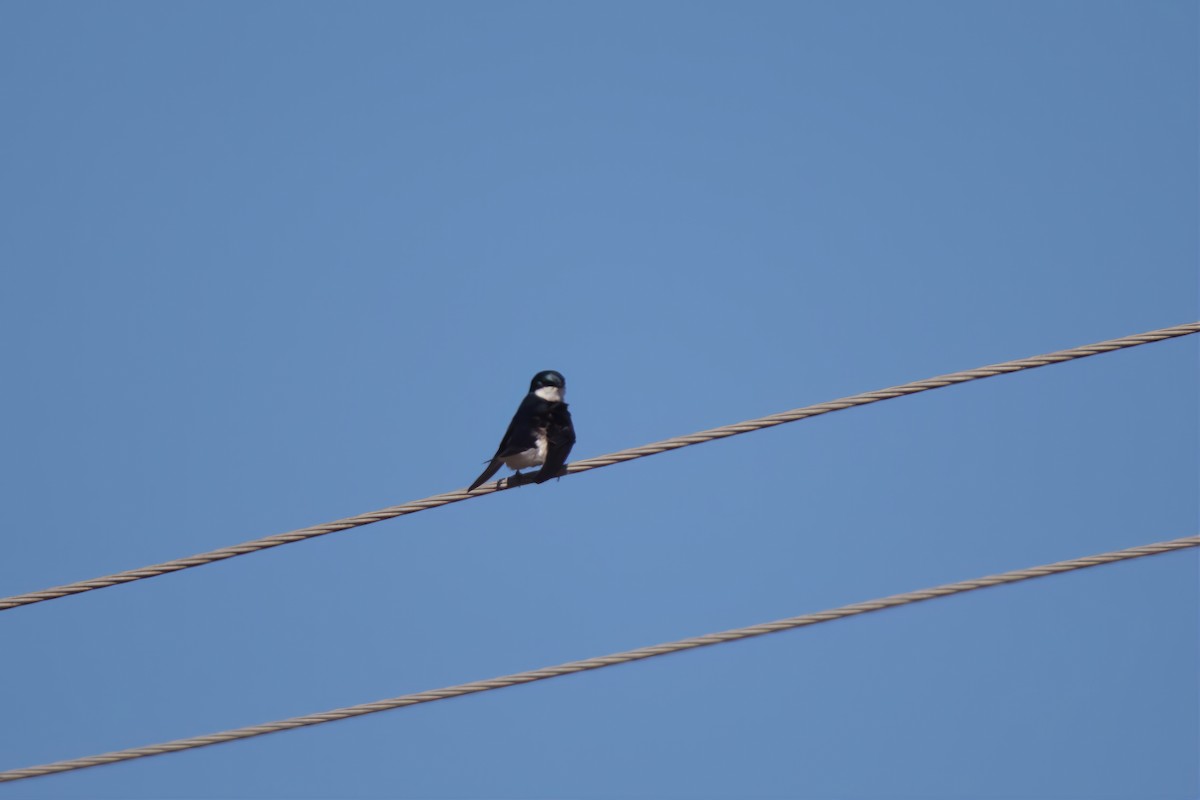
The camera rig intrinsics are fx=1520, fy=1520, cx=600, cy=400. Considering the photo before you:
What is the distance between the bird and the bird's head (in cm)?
32

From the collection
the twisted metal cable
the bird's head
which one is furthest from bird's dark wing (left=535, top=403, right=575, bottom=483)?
the twisted metal cable

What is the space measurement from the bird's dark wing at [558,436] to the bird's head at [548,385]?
39 cm

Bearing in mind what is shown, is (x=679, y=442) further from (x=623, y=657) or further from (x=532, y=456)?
(x=532, y=456)

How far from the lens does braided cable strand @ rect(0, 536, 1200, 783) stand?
18.3 feet

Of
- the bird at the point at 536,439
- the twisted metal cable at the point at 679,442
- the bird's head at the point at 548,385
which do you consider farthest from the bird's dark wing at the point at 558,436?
the twisted metal cable at the point at 679,442

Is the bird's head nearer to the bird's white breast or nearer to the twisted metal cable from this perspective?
the bird's white breast

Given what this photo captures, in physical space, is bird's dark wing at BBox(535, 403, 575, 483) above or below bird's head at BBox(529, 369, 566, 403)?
below

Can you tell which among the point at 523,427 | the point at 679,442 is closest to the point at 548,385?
the point at 523,427

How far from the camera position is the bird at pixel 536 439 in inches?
346

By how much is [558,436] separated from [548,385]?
728 mm

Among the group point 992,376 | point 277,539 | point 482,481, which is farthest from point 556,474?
point 992,376

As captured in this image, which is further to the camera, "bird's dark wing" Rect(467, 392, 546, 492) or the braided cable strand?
"bird's dark wing" Rect(467, 392, 546, 492)

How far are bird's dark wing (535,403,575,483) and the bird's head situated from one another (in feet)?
1.28

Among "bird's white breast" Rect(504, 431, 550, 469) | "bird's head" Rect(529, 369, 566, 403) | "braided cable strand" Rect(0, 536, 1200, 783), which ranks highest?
"bird's head" Rect(529, 369, 566, 403)
